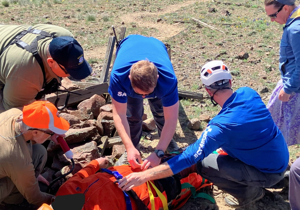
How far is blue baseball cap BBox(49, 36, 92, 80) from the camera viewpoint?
9.74 feet

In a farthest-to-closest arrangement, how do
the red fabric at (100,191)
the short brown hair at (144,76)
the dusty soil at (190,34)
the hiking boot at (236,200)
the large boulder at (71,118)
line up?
the dusty soil at (190,34)
the large boulder at (71,118)
the hiking boot at (236,200)
the short brown hair at (144,76)
the red fabric at (100,191)

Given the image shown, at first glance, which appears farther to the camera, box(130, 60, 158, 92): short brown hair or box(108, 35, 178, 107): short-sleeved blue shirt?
box(108, 35, 178, 107): short-sleeved blue shirt

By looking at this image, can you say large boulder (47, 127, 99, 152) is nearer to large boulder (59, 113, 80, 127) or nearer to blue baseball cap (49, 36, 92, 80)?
large boulder (59, 113, 80, 127)

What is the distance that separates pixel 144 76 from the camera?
9.65 ft

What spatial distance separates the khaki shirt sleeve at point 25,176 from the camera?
8.82 ft

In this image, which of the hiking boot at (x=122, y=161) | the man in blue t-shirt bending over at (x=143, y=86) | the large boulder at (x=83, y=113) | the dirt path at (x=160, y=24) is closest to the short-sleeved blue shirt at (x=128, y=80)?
the man in blue t-shirt bending over at (x=143, y=86)

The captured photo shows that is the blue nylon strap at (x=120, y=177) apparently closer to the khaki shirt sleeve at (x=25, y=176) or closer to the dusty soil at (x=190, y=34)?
the khaki shirt sleeve at (x=25, y=176)

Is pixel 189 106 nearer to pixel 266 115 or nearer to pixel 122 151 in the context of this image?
pixel 122 151

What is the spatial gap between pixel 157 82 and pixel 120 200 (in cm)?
128

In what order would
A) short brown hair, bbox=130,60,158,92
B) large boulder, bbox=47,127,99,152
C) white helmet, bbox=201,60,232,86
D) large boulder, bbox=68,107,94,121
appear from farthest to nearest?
large boulder, bbox=68,107,94,121 → large boulder, bbox=47,127,99,152 → white helmet, bbox=201,60,232,86 → short brown hair, bbox=130,60,158,92

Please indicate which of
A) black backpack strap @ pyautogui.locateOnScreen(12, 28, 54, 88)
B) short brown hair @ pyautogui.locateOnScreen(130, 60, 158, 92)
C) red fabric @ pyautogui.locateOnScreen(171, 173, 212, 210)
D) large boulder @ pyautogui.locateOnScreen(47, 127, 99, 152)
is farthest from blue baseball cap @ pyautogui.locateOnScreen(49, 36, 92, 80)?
red fabric @ pyautogui.locateOnScreen(171, 173, 212, 210)

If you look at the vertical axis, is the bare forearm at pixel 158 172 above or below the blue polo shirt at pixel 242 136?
below

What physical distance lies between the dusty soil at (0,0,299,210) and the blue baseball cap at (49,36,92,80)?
2131 mm

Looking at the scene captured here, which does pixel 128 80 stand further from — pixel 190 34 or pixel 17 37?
pixel 190 34
